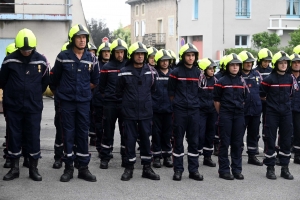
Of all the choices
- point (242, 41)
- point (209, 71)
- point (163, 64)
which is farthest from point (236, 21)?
point (163, 64)

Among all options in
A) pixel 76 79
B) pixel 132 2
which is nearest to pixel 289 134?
pixel 76 79

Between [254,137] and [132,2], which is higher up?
Result: [132,2]

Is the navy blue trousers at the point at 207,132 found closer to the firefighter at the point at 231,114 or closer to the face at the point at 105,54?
the firefighter at the point at 231,114

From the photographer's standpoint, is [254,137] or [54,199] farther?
[254,137]

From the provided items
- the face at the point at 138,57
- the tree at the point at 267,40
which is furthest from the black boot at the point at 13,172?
the tree at the point at 267,40

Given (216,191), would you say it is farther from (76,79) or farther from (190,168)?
(76,79)

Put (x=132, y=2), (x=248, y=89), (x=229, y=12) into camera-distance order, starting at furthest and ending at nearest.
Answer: (x=132, y=2)
(x=229, y=12)
(x=248, y=89)

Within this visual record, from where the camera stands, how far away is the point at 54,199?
845cm

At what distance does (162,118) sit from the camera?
439 inches

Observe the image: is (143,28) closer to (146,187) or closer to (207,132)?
(207,132)

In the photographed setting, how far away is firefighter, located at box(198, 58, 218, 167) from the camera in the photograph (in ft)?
37.0

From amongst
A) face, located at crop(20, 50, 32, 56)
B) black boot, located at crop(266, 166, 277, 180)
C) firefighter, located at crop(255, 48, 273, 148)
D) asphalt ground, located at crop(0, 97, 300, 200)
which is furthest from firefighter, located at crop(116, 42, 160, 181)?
firefighter, located at crop(255, 48, 273, 148)

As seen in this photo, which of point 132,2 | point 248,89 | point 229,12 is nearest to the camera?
point 248,89

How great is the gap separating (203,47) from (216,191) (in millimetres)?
38807
